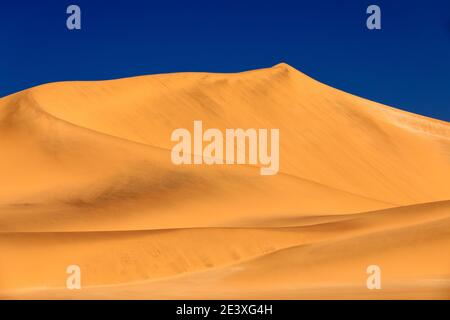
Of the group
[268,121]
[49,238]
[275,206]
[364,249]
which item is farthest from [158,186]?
[268,121]

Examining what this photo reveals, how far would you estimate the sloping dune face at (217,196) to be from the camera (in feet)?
61.1

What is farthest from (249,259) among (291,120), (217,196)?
(291,120)

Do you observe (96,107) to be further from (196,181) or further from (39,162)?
(196,181)

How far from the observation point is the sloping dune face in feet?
61.1

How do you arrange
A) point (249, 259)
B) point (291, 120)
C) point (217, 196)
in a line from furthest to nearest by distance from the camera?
point (291, 120) < point (217, 196) < point (249, 259)

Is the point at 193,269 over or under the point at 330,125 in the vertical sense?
under

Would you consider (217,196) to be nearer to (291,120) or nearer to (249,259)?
(249,259)

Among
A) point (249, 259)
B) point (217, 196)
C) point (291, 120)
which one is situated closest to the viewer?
point (249, 259)

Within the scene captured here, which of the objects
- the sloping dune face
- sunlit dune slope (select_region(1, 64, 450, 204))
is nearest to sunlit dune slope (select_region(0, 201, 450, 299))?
the sloping dune face

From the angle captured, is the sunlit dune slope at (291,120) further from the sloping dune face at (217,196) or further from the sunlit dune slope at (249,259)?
the sunlit dune slope at (249,259)

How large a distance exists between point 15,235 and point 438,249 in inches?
487

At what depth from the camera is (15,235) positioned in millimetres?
23062

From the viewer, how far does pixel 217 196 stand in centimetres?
3253

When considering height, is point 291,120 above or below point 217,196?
above
